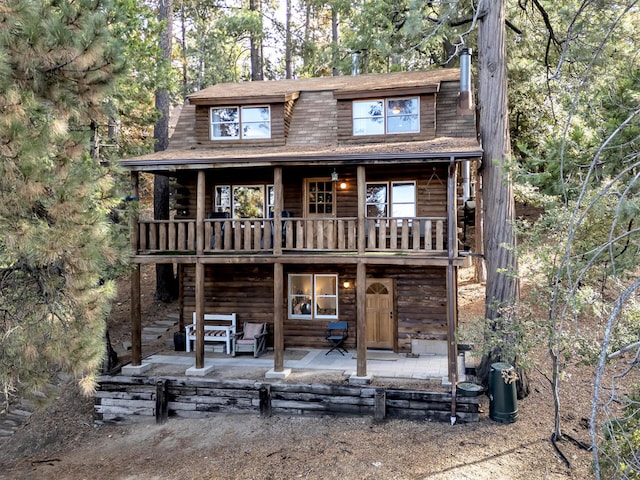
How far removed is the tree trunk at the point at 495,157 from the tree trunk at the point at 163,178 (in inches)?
455

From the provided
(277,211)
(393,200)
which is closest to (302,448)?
(277,211)

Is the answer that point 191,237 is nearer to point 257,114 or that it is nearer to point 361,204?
point 361,204

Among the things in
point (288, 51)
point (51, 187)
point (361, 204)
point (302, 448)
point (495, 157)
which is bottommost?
point (302, 448)

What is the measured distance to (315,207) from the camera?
521 inches

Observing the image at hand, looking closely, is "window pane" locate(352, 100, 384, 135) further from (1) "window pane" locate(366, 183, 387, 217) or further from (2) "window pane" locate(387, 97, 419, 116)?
(1) "window pane" locate(366, 183, 387, 217)

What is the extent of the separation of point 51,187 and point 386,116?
374 inches

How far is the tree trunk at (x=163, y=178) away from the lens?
17.8 m

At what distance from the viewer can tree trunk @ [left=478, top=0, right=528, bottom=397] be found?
1031 centimetres

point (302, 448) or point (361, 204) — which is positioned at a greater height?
point (361, 204)

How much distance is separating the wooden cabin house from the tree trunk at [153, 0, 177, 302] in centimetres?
387

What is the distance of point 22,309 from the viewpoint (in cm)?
657

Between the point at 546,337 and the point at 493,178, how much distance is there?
434 cm

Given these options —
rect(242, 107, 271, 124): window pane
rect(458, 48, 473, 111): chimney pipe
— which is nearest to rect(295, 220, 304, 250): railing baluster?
rect(242, 107, 271, 124): window pane

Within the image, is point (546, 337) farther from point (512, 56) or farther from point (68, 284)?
point (512, 56)
